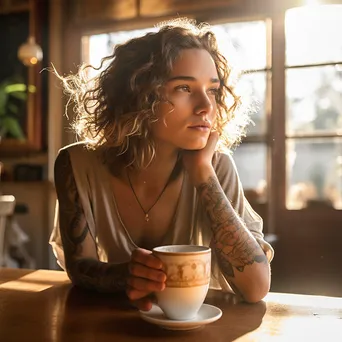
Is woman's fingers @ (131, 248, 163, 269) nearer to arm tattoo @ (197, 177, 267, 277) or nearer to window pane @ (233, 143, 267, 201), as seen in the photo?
arm tattoo @ (197, 177, 267, 277)

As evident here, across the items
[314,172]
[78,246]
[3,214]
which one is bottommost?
[3,214]

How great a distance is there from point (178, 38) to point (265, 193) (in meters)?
1.97

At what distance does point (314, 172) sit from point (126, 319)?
238 cm

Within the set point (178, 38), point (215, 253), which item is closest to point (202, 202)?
point (215, 253)

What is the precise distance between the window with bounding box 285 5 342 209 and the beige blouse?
1.78 metres

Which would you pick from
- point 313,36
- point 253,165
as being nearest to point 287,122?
point 253,165

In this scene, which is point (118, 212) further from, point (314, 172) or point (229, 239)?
point (314, 172)

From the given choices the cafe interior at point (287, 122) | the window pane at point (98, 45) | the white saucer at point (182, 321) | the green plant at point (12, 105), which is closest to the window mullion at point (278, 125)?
the cafe interior at point (287, 122)

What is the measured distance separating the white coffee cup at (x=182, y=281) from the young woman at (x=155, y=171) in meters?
0.29

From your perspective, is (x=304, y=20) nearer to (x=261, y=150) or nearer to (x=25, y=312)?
(x=261, y=150)

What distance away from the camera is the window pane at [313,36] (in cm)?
296

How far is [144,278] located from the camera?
0.79 m

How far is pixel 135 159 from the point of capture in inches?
50.6

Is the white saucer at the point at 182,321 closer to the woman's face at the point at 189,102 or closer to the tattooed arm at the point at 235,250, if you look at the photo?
the tattooed arm at the point at 235,250
